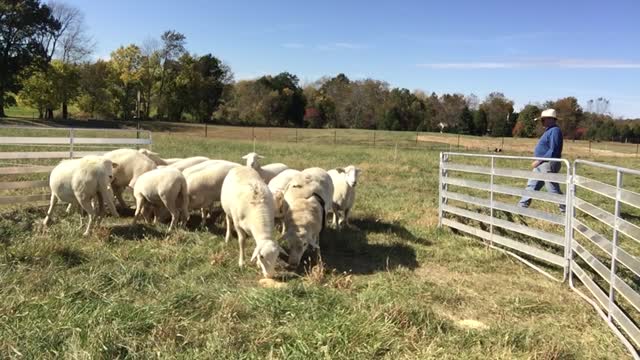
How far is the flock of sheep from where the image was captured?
25.7 ft

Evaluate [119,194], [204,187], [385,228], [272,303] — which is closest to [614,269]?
[272,303]

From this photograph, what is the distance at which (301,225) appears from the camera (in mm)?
8031

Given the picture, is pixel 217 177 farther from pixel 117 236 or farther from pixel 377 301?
pixel 377 301

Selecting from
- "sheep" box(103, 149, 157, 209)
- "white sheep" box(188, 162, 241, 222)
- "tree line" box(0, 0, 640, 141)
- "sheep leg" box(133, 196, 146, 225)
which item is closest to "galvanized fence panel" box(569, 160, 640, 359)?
"white sheep" box(188, 162, 241, 222)

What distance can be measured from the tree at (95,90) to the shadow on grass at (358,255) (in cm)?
7091

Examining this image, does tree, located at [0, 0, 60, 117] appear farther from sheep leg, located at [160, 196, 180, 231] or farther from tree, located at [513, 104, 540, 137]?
tree, located at [513, 104, 540, 137]

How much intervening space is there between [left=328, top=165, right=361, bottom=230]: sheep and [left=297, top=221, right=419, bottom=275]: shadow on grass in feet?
2.63

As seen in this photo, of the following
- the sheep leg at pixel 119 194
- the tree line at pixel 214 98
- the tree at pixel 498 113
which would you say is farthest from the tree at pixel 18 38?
the tree at pixel 498 113

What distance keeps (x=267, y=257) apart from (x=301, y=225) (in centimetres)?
104

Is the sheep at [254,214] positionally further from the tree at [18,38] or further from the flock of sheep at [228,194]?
the tree at [18,38]

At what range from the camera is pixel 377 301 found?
6.10 m

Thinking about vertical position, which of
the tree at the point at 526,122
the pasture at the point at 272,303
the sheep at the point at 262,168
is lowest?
the pasture at the point at 272,303

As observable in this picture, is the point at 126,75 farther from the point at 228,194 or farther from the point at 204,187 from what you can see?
the point at 228,194

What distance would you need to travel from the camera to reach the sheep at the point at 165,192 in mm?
9625
